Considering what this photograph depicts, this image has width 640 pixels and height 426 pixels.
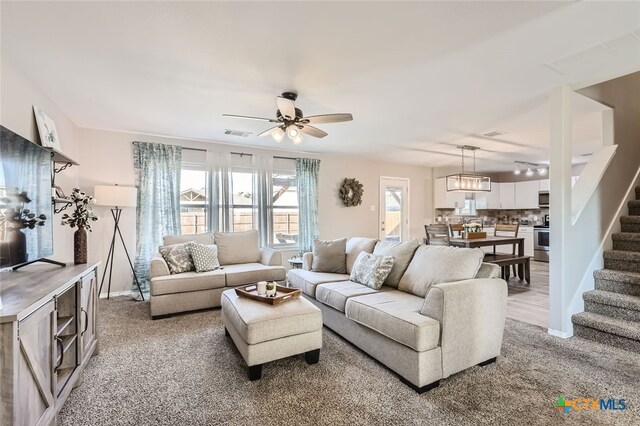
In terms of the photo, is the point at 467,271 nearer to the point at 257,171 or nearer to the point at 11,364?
the point at 11,364

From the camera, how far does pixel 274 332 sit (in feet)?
7.22

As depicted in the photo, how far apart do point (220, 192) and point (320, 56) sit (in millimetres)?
3273

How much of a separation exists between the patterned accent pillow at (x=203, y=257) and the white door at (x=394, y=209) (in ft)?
13.4

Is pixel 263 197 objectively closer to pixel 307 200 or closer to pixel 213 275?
pixel 307 200

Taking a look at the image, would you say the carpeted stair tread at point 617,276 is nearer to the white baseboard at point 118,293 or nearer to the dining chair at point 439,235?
the dining chair at point 439,235

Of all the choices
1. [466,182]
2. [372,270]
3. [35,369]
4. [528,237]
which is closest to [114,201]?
[35,369]

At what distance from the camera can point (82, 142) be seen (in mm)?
4219

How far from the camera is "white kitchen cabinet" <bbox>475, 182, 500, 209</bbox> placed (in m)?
8.38

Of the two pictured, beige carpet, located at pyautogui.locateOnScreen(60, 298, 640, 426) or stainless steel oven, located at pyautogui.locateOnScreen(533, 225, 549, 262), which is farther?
stainless steel oven, located at pyautogui.locateOnScreen(533, 225, 549, 262)

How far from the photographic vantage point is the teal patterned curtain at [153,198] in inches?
173

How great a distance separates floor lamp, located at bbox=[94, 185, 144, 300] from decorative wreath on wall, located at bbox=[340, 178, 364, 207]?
3673mm

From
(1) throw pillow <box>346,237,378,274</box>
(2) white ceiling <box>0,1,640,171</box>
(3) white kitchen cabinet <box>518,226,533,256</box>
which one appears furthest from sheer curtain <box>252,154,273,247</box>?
(3) white kitchen cabinet <box>518,226,533,256</box>

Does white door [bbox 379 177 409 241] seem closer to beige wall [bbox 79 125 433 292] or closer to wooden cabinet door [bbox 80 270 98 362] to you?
beige wall [bbox 79 125 433 292]

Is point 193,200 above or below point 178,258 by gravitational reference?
above
